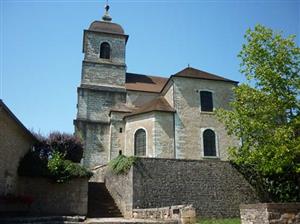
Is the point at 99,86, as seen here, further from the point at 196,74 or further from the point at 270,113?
the point at 270,113

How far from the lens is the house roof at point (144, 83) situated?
88.1ft

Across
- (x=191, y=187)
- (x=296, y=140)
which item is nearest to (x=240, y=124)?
(x=296, y=140)

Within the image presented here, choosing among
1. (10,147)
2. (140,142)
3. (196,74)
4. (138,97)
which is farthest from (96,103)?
(10,147)

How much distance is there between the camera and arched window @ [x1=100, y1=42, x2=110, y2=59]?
28920 mm

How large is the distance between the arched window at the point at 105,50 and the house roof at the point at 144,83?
2709 millimetres

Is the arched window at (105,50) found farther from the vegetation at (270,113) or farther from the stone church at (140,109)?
the vegetation at (270,113)

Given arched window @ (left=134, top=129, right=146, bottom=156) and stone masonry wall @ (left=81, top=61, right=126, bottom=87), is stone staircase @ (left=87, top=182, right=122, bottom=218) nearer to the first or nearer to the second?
arched window @ (left=134, top=129, right=146, bottom=156)

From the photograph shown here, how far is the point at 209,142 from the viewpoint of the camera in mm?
20547

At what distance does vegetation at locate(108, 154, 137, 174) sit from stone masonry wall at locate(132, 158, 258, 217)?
36 centimetres

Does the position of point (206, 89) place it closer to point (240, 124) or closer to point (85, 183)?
point (240, 124)

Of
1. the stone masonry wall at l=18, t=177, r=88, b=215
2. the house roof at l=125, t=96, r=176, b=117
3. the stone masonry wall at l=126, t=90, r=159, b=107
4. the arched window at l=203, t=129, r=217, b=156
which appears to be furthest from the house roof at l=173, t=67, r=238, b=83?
the stone masonry wall at l=18, t=177, r=88, b=215

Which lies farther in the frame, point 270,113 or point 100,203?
point 100,203

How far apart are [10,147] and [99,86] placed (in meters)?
14.3

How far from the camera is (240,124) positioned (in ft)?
45.6
